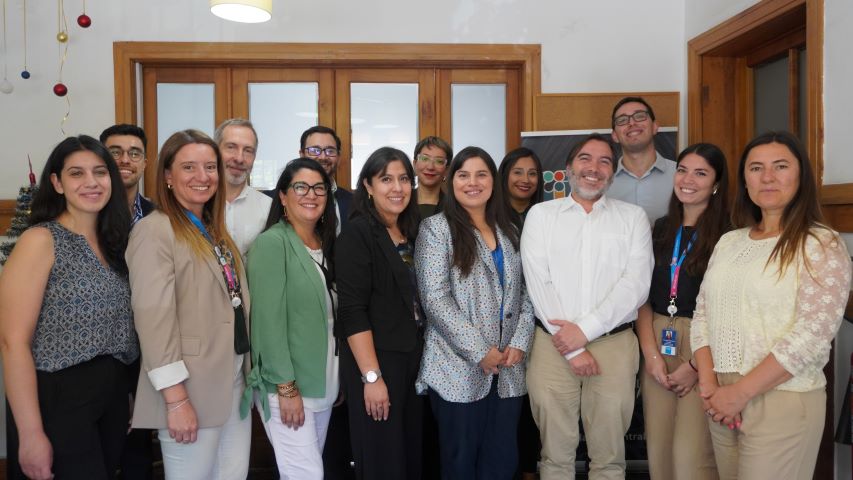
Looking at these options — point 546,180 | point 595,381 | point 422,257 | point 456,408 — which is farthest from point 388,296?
point 546,180

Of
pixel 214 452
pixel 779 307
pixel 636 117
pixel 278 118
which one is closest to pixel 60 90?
pixel 278 118

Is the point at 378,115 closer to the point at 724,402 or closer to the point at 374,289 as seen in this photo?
the point at 374,289

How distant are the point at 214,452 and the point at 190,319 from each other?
0.46 metres

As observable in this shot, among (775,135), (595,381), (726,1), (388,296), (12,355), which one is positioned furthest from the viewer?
(726,1)

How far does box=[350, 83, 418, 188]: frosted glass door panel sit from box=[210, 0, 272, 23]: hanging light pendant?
127 centimetres

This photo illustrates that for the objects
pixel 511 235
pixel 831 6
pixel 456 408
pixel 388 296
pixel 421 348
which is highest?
pixel 831 6

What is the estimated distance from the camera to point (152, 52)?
4.00m

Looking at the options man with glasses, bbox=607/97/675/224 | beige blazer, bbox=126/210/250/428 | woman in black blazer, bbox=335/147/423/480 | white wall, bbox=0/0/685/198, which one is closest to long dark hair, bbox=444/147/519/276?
woman in black blazer, bbox=335/147/423/480

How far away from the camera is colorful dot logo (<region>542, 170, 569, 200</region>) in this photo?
3.95 metres

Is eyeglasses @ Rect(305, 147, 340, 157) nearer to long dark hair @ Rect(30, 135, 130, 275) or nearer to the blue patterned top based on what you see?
long dark hair @ Rect(30, 135, 130, 275)

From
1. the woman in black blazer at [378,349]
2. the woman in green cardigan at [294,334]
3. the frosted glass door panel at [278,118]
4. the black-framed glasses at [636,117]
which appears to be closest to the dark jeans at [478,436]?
the woman in black blazer at [378,349]

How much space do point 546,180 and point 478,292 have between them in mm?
1733

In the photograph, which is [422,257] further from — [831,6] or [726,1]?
[726,1]

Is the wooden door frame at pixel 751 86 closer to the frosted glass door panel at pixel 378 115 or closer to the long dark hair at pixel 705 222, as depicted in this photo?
the long dark hair at pixel 705 222
